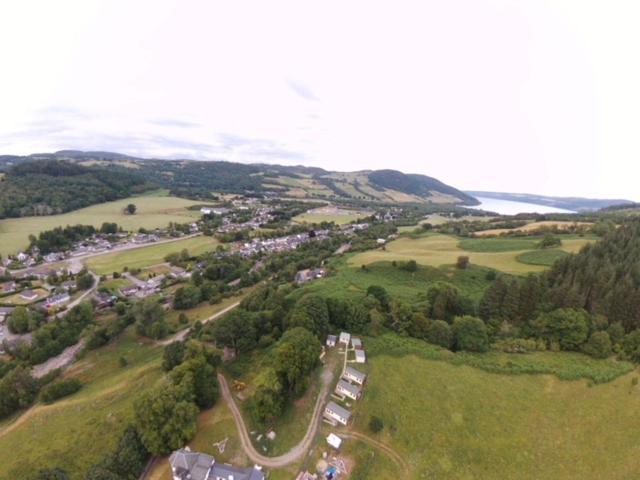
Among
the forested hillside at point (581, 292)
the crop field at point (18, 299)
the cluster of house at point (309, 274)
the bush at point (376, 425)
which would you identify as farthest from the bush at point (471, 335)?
the crop field at point (18, 299)

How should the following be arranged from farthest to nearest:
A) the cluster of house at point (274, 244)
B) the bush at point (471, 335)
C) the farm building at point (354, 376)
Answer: the cluster of house at point (274, 244) → the bush at point (471, 335) → the farm building at point (354, 376)

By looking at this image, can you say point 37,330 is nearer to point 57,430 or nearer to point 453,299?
point 57,430

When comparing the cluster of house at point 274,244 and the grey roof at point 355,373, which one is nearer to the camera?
the grey roof at point 355,373

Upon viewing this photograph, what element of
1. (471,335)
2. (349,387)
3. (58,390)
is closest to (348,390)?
(349,387)

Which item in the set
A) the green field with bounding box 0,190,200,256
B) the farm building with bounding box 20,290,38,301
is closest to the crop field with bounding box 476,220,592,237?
the farm building with bounding box 20,290,38,301

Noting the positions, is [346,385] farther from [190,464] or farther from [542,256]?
[542,256]

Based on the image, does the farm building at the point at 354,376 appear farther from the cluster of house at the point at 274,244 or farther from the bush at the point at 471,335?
the cluster of house at the point at 274,244

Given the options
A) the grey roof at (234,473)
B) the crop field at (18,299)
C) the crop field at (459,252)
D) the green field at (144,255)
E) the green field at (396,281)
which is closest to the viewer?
the grey roof at (234,473)

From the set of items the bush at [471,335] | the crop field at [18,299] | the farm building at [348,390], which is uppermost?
the bush at [471,335]

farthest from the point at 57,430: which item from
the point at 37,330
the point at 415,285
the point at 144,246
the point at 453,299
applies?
the point at 144,246
